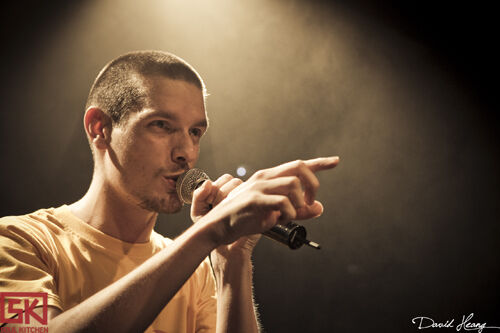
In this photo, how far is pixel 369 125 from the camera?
262cm

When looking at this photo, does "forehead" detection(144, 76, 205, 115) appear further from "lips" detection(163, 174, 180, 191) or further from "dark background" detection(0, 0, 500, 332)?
"dark background" detection(0, 0, 500, 332)

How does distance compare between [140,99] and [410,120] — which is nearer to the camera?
[140,99]

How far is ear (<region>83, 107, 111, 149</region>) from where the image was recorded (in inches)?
61.4

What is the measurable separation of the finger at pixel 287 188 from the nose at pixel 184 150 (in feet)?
1.98

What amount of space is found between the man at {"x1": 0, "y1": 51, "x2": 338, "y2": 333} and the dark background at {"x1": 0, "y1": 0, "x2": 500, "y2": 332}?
75 cm

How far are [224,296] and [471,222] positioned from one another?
1902 millimetres

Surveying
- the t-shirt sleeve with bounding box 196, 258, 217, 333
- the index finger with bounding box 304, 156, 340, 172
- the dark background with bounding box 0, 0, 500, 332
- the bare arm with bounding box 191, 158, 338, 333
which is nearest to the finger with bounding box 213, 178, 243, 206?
the bare arm with bounding box 191, 158, 338, 333

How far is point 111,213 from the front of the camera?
58.5 inches

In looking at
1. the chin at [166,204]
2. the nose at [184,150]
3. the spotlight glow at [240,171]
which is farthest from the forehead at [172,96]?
the spotlight glow at [240,171]

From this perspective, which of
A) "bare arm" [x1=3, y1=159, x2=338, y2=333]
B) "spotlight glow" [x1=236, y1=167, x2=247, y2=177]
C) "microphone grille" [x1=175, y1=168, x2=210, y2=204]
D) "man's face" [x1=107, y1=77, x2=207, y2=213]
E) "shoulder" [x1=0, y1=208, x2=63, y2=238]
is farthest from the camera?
"spotlight glow" [x1=236, y1=167, x2=247, y2=177]

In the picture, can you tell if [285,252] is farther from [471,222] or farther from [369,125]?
[471,222]

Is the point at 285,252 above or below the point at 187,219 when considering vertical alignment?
below

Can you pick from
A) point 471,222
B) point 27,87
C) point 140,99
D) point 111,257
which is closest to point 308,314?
point 471,222

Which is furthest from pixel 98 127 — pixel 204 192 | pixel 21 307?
pixel 21 307
